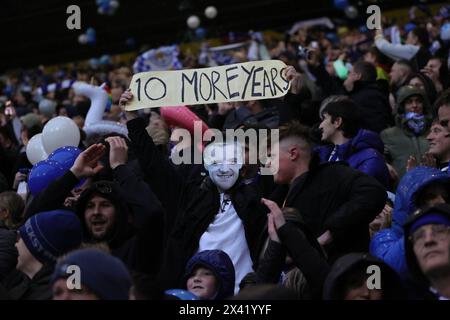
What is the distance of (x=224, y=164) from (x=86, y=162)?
0.81 metres

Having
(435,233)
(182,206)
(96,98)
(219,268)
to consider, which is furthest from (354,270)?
(96,98)

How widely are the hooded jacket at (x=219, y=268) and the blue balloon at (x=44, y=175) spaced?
1201mm

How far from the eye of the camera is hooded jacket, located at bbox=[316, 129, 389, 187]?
5.48 metres

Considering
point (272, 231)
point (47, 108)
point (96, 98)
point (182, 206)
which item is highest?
point (47, 108)

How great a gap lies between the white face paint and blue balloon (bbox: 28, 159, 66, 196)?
0.92 meters

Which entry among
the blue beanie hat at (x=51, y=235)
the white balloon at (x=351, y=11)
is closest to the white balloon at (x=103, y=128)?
the blue beanie hat at (x=51, y=235)

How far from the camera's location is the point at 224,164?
499cm

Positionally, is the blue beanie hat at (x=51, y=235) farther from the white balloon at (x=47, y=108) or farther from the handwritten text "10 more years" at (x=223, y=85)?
the white balloon at (x=47, y=108)

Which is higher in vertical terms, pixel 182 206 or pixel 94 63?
pixel 94 63

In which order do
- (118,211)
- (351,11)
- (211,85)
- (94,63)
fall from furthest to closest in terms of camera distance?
(94,63) < (351,11) < (211,85) < (118,211)

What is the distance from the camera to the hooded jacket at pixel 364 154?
5.48 metres

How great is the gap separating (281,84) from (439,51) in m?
3.89

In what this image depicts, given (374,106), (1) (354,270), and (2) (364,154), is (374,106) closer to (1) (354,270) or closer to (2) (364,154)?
(2) (364,154)
